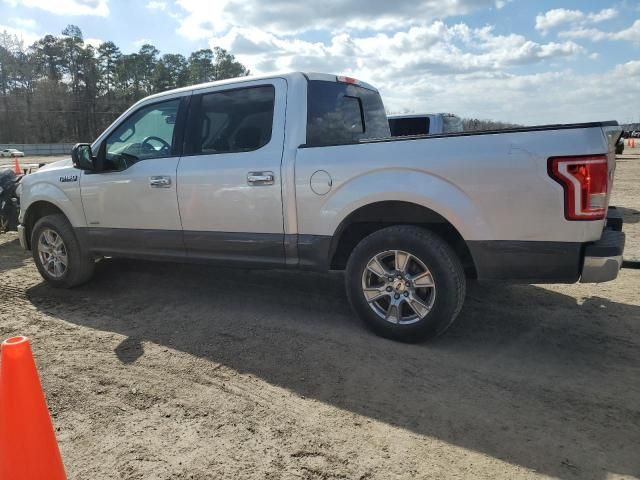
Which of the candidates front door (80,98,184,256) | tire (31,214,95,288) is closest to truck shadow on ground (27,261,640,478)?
tire (31,214,95,288)

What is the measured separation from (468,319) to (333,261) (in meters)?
1.30

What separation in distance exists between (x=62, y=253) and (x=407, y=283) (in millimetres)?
3857

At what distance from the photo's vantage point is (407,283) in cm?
366

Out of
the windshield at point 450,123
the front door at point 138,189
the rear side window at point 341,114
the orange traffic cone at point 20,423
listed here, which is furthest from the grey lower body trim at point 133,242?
the windshield at point 450,123

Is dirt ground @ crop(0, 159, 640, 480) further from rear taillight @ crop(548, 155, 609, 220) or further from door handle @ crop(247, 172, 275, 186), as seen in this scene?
door handle @ crop(247, 172, 275, 186)

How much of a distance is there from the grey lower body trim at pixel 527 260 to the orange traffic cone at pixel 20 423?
2.72 metres

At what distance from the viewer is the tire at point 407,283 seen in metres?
3.50

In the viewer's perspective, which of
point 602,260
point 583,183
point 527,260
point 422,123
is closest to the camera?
point 583,183

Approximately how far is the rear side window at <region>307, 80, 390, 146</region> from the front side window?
1.43 meters

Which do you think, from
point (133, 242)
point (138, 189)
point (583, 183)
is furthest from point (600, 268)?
point (133, 242)

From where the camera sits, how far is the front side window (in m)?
4.70

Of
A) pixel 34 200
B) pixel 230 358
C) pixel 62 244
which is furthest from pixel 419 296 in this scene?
pixel 34 200

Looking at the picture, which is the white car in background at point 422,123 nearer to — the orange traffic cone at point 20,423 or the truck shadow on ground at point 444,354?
the truck shadow on ground at point 444,354

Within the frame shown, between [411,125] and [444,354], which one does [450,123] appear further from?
[444,354]
